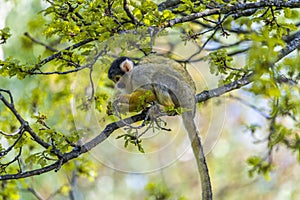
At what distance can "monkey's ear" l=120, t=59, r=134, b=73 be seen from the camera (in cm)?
317

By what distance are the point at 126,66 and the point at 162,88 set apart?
0.30 m

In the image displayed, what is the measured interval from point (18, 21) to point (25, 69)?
353 cm

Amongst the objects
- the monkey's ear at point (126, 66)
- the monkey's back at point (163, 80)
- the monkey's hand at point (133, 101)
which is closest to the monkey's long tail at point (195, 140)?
the monkey's back at point (163, 80)

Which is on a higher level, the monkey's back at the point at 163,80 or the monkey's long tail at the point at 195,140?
the monkey's back at the point at 163,80

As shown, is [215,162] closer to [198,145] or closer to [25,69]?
[198,145]

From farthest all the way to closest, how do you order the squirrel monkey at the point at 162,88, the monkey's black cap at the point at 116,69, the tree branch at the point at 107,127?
1. the monkey's black cap at the point at 116,69
2. the squirrel monkey at the point at 162,88
3. the tree branch at the point at 107,127

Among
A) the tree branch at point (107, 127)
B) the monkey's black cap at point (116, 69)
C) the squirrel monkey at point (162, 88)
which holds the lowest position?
the tree branch at point (107, 127)

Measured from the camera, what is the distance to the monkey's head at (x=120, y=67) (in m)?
3.15

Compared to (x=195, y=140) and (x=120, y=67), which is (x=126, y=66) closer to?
(x=120, y=67)

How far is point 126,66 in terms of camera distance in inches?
125

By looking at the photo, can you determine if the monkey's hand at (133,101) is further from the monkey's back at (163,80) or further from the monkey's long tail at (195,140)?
the monkey's long tail at (195,140)

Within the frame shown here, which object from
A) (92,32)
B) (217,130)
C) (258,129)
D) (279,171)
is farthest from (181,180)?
(92,32)

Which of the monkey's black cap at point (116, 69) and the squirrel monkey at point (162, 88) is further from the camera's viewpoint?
the monkey's black cap at point (116, 69)

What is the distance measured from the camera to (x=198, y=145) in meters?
2.99
